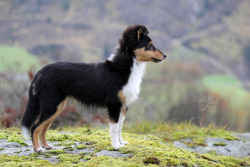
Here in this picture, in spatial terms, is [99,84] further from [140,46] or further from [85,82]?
[140,46]

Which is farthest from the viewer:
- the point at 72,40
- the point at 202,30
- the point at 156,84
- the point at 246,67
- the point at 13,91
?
the point at 202,30

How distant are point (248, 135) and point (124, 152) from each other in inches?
204

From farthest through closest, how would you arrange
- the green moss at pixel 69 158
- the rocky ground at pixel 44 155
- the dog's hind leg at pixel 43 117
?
the dog's hind leg at pixel 43 117 < the rocky ground at pixel 44 155 < the green moss at pixel 69 158

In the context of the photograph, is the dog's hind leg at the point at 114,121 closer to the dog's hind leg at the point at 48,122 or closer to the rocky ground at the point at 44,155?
the rocky ground at the point at 44,155

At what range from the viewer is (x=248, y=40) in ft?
361

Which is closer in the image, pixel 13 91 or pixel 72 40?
pixel 13 91

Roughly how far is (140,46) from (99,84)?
3.30ft

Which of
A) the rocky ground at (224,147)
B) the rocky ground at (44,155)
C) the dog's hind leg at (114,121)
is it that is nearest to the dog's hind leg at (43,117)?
the rocky ground at (44,155)

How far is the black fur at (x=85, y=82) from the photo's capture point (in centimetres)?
518

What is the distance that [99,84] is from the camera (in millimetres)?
5301

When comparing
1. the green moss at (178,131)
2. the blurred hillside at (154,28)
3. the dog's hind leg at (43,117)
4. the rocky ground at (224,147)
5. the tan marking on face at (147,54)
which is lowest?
the rocky ground at (224,147)

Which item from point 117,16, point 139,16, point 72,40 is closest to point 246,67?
point 139,16

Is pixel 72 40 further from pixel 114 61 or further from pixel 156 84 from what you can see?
pixel 114 61

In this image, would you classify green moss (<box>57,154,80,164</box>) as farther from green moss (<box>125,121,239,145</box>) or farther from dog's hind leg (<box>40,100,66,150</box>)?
green moss (<box>125,121,239,145</box>)
